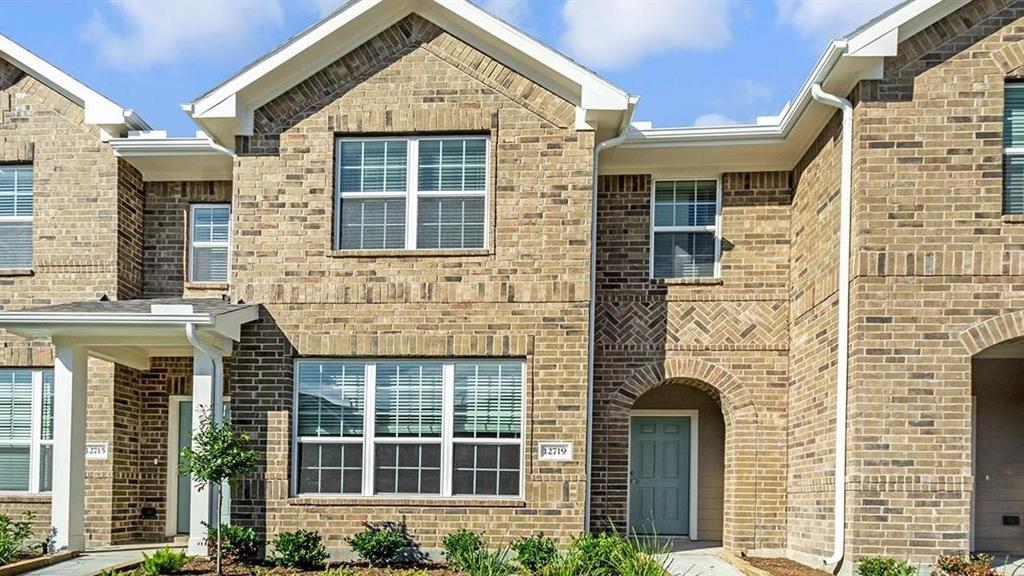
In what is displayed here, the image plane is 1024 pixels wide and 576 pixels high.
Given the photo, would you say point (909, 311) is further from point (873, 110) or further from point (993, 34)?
point (993, 34)

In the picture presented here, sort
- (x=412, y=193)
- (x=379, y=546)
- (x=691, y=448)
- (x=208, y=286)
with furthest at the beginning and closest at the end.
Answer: (x=691, y=448)
(x=208, y=286)
(x=412, y=193)
(x=379, y=546)

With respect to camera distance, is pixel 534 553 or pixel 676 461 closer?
pixel 534 553

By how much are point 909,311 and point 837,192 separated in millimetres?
1660

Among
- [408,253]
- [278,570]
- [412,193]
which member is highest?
[412,193]

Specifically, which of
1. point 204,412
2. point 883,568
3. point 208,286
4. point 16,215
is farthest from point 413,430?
point 16,215

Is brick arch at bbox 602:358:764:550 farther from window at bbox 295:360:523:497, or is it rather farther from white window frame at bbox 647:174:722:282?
window at bbox 295:360:523:497

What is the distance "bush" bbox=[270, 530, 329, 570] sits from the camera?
1191cm

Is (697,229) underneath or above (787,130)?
underneath

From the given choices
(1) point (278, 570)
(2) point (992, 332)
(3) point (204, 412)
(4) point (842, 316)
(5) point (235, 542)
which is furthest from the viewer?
(3) point (204, 412)

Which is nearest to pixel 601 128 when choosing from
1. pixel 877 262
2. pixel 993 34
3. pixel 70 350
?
pixel 877 262

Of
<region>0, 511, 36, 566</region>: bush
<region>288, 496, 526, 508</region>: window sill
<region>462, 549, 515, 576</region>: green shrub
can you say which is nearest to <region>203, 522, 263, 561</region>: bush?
<region>288, 496, 526, 508</region>: window sill

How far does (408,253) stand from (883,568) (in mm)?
6622

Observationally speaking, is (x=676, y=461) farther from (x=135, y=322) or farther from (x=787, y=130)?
(x=135, y=322)

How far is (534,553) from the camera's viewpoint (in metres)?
11.6
